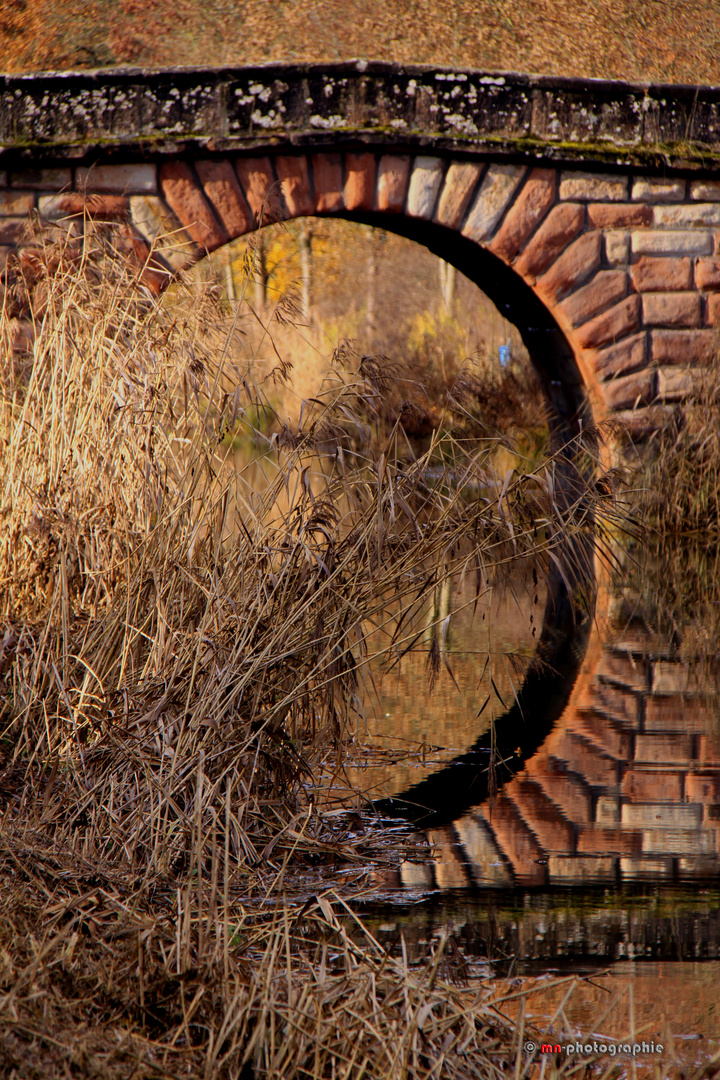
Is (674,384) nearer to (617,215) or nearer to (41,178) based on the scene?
(617,215)

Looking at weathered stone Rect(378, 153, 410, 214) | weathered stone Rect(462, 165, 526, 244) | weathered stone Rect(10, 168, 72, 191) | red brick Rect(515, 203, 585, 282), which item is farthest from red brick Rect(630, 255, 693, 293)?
weathered stone Rect(10, 168, 72, 191)

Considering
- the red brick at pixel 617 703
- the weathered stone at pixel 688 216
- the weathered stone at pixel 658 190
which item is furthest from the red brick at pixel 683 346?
the red brick at pixel 617 703

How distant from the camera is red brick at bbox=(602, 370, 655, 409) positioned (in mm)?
6090

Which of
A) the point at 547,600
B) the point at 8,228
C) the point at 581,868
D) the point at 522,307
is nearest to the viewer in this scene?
the point at 581,868

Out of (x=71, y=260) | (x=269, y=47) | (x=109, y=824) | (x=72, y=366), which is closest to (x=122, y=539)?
(x=72, y=366)

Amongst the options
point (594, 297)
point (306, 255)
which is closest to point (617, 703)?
point (594, 297)

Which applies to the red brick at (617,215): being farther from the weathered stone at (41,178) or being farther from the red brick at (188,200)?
the weathered stone at (41,178)

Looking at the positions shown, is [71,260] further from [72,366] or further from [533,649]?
[533,649]

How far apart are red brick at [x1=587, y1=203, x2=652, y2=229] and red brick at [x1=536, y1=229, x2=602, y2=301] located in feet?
0.20

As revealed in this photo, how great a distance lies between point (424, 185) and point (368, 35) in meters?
1.59

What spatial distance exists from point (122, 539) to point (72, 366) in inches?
19.5

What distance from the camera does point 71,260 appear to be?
3275 mm

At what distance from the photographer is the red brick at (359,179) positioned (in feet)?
18.1

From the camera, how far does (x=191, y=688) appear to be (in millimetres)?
2234
